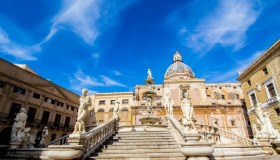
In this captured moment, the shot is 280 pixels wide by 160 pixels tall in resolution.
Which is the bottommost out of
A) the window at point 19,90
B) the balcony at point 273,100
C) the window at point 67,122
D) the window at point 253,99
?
the window at point 67,122

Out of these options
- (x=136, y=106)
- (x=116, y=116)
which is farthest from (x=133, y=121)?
(x=116, y=116)

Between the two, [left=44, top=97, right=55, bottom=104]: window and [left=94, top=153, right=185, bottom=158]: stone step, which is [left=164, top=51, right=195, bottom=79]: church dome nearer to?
[left=44, top=97, right=55, bottom=104]: window

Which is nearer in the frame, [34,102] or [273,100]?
[273,100]

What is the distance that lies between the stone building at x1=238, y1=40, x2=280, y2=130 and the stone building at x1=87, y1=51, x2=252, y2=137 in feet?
22.3

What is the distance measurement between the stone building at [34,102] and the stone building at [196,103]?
26.8ft

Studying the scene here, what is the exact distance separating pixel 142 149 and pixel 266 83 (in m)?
23.3

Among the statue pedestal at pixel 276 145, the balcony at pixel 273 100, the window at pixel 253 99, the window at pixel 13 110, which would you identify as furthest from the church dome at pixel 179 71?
the statue pedestal at pixel 276 145

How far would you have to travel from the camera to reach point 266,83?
2372cm

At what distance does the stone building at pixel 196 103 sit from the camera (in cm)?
3350

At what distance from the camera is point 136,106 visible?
3603cm

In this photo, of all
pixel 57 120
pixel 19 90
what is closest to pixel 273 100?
pixel 57 120

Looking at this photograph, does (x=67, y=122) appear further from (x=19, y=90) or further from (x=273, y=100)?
(x=273, y=100)

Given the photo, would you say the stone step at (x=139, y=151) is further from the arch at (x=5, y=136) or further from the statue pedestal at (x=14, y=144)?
the arch at (x=5, y=136)

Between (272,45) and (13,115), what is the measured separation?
3864 cm
